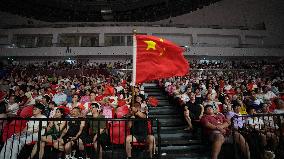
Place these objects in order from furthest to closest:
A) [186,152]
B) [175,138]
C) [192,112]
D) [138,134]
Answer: [192,112], [175,138], [186,152], [138,134]

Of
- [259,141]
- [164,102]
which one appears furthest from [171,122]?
[259,141]

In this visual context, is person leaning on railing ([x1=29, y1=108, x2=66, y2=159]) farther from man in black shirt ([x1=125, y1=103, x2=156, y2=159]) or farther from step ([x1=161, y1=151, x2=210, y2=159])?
step ([x1=161, y1=151, x2=210, y2=159])

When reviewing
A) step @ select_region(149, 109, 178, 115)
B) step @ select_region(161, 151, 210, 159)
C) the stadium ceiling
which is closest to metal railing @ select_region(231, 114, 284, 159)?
step @ select_region(161, 151, 210, 159)

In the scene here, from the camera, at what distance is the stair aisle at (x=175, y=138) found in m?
7.00

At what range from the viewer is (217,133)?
22.0 feet

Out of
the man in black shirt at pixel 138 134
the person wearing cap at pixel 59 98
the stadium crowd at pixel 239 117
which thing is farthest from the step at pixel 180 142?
the person wearing cap at pixel 59 98

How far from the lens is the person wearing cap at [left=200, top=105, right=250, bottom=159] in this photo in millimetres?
6578

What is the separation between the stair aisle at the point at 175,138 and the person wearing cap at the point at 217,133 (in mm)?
508

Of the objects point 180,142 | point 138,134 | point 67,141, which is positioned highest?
Answer: point 138,134

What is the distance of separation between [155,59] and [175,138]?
289cm

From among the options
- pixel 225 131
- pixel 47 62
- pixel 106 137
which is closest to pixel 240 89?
pixel 225 131

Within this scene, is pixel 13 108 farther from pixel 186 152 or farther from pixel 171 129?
pixel 186 152

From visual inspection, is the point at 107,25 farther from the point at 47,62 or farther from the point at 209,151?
the point at 209,151

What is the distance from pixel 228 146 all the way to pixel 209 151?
0.56 metres
